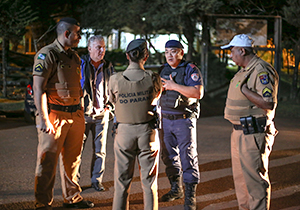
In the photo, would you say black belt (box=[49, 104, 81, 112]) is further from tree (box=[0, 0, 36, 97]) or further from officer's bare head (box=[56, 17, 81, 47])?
tree (box=[0, 0, 36, 97])

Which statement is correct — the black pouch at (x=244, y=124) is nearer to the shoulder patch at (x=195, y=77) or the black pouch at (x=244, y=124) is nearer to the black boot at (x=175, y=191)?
the shoulder patch at (x=195, y=77)

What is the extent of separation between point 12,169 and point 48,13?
12359 millimetres

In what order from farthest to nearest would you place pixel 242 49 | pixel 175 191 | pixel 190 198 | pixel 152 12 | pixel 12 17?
pixel 152 12
pixel 12 17
pixel 175 191
pixel 190 198
pixel 242 49

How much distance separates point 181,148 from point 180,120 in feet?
1.17

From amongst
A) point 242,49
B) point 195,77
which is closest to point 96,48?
point 195,77

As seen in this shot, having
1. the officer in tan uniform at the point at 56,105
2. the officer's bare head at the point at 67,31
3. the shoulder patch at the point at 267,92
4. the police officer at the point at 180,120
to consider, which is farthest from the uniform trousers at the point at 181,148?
the officer's bare head at the point at 67,31

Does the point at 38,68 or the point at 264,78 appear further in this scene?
the point at 38,68

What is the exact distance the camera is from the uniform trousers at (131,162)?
11.5 feet

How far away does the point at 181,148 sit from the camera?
4445mm

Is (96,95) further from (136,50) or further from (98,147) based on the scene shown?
(136,50)

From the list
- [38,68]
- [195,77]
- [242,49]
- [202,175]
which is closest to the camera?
[242,49]

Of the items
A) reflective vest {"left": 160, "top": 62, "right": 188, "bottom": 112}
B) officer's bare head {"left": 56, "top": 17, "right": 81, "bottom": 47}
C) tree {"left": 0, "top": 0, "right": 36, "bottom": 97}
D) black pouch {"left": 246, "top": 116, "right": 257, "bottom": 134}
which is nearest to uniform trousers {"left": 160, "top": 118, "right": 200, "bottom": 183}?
reflective vest {"left": 160, "top": 62, "right": 188, "bottom": 112}

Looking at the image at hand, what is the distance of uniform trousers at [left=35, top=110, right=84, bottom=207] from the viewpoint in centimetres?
384

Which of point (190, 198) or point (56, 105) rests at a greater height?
point (56, 105)
